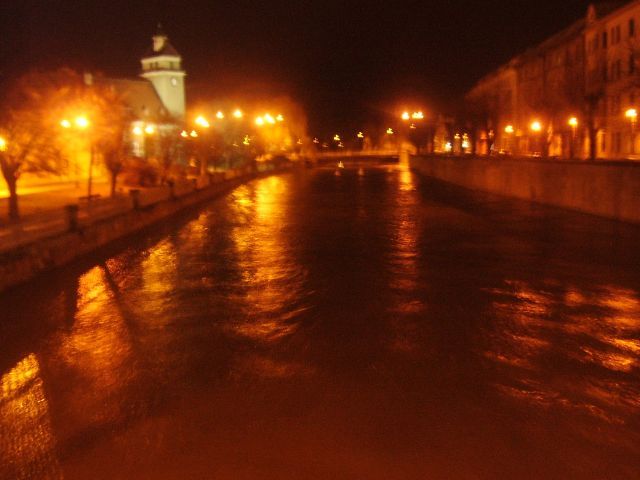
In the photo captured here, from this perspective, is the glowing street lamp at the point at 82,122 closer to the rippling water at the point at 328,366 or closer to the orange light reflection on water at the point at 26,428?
the rippling water at the point at 328,366

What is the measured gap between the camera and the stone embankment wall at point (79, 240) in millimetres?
13312

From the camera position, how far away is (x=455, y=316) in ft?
33.9

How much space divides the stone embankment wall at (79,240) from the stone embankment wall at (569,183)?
47.4ft

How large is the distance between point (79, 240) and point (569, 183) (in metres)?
17.1

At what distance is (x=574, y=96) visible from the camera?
118ft

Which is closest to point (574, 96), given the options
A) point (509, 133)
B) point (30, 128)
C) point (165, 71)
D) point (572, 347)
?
point (509, 133)

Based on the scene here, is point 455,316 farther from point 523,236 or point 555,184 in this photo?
point 555,184

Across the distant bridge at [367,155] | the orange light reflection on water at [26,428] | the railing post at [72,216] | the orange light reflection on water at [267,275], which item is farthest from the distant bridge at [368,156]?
the orange light reflection on water at [26,428]

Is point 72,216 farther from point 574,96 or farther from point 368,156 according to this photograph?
point 368,156

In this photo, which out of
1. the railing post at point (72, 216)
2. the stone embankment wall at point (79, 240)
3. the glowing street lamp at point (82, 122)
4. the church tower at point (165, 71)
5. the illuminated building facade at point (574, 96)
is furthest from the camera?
the church tower at point (165, 71)

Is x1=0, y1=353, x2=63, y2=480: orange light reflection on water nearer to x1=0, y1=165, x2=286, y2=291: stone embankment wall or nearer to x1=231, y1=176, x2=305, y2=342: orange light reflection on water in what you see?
x1=231, y1=176, x2=305, y2=342: orange light reflection on water

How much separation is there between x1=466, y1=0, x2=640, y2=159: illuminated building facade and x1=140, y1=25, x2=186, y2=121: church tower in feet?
128

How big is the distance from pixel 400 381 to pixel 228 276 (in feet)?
24.4

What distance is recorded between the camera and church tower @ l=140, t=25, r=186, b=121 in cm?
8850
